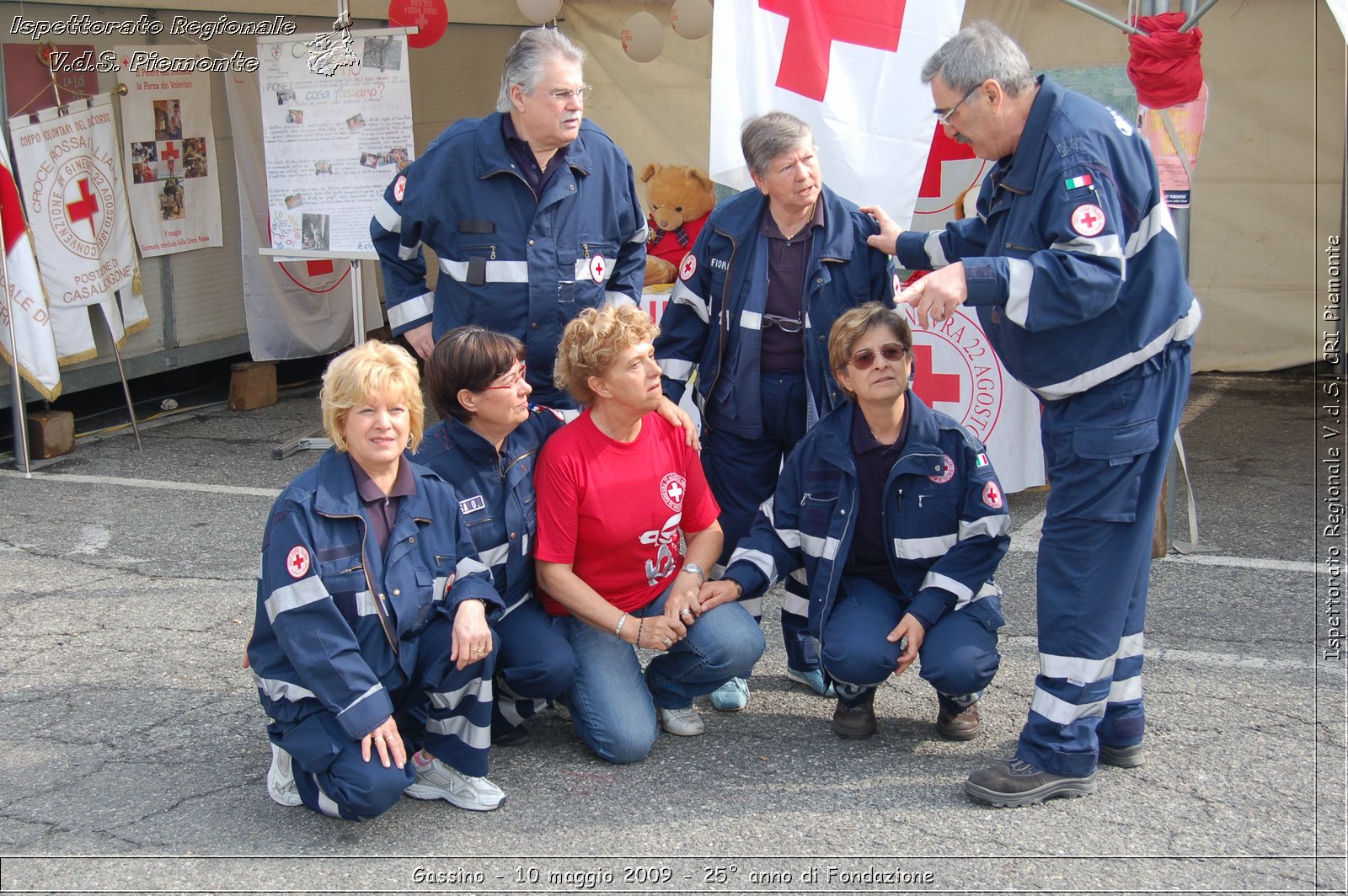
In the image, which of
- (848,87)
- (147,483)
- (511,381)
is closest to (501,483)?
(511,381)

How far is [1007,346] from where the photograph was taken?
294 cm

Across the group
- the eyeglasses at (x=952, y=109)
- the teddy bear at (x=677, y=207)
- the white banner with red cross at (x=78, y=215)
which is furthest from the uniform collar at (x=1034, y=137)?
the white banner with red cross at (x=78, y=215)

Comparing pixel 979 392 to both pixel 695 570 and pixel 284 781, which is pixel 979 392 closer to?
pixel 695 570

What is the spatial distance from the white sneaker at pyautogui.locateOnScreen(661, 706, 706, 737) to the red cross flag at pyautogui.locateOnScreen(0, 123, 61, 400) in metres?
4.00

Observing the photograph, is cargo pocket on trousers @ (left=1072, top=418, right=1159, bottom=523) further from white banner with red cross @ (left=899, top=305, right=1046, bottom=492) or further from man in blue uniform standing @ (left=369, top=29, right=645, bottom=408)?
white banner with red cross @ (left=899, top=305, right=1046, bottom=492)

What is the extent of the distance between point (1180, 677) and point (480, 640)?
6.74ft

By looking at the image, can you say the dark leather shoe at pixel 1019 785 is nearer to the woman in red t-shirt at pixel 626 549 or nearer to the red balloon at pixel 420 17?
the woman in red t-shirt at pixel 626 549

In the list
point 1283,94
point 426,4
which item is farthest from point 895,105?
point 1283,94

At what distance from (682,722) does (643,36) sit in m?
5.26

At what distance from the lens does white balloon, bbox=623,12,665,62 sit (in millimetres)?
7516

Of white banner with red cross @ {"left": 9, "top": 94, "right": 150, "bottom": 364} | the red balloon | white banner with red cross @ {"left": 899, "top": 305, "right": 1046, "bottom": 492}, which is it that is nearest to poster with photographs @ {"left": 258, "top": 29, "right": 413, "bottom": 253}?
the red balloon

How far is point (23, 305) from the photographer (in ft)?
19.1

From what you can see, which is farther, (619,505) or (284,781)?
(619,505)

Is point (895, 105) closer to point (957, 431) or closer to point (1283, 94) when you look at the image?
A: point (957, 431)
